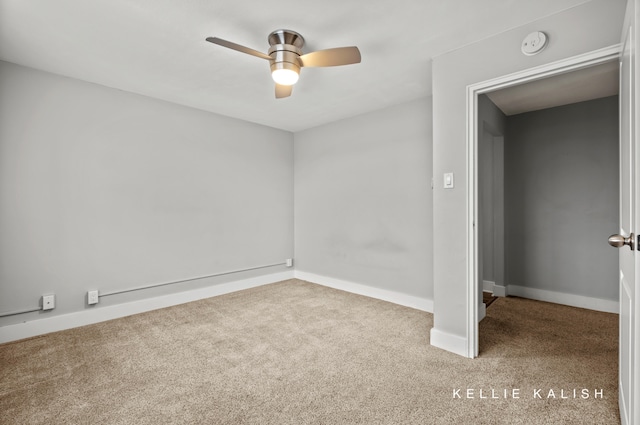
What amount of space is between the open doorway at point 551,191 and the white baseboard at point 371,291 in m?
0.59

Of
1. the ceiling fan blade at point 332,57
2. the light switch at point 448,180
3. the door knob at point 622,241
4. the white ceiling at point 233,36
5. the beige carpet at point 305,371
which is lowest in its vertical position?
the beige carpet at point 305,371

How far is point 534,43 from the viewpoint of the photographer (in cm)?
197

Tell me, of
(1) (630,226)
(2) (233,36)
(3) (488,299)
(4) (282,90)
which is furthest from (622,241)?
(3) (488,299)

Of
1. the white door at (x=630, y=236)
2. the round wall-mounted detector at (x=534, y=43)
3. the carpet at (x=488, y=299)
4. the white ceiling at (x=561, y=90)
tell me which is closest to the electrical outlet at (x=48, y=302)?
the white door at (x=630, y=236)

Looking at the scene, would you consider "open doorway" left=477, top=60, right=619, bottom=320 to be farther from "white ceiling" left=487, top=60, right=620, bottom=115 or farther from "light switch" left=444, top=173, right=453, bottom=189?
"light switch" left=444, top=173, right=453, bottom=189

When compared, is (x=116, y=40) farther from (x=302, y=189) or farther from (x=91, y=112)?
(x=302, y=189)

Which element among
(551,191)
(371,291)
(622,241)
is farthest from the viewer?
(371,291)

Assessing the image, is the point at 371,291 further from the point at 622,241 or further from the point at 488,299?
the point at 622,241

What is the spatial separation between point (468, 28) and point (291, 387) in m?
2.62

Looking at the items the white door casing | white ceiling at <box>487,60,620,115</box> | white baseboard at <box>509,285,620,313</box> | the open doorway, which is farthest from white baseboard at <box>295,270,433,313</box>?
white ceiling at <box>487,60,620,115</box>

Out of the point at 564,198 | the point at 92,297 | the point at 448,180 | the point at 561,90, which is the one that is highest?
the point at 561,90

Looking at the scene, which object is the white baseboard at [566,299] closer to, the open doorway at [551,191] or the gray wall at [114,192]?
the open doorway at [551,191]

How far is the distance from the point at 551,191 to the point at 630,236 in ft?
9.35

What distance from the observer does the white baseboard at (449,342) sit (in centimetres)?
227
